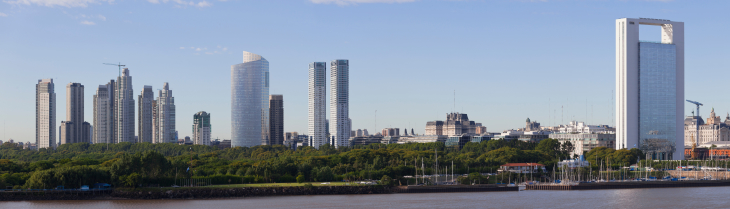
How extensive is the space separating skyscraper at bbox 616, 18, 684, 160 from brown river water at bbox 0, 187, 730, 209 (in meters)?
74.3

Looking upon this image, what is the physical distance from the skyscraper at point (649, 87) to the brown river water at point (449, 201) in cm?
7433

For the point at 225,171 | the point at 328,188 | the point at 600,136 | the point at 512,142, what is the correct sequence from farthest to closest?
the point at 600,136 < the point at 512,142 < the point at 225,171 < the point at 328,188

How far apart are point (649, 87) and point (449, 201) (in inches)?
3925

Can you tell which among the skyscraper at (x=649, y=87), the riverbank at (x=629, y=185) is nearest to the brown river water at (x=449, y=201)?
the riverbank at (x=629, y=185)

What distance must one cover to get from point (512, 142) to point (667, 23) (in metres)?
41.1

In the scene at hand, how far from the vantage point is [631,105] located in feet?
525

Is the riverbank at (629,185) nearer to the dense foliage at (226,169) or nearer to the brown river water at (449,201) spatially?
the dense foliage at (226,169)

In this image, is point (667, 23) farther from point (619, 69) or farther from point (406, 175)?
point (406, 175)

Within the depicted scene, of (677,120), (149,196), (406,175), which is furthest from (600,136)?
(149,196)

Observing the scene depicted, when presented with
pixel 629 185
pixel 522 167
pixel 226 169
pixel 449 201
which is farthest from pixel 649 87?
pixel 449 201

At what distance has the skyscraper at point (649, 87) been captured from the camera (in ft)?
520

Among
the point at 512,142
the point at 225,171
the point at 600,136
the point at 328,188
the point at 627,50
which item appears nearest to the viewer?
the point at 328,188

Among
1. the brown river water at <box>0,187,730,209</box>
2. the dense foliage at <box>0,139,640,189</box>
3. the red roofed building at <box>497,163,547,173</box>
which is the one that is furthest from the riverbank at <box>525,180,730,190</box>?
the red roofed building at <box>497,163,547,173</box>

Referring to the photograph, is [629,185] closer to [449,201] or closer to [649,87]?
[449,201]
